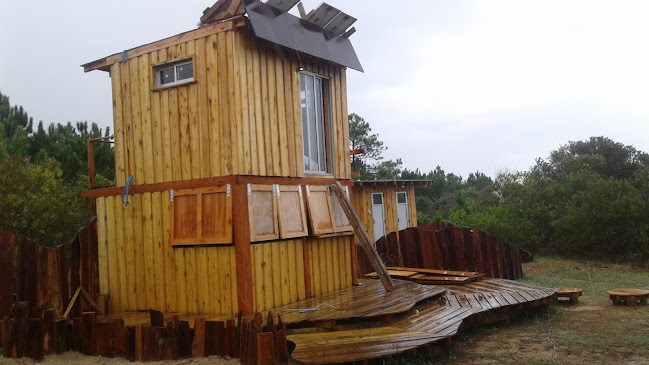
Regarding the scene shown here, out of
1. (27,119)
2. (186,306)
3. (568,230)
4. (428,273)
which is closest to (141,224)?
Answer: (186,306)

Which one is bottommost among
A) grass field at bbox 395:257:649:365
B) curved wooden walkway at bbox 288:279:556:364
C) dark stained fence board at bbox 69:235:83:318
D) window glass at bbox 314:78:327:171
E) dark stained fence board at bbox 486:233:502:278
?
grass field at bbox 395:257:649:365

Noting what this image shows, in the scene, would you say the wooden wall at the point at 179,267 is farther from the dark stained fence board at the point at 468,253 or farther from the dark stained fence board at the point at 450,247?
the dark stained fence board at the point at 468,253

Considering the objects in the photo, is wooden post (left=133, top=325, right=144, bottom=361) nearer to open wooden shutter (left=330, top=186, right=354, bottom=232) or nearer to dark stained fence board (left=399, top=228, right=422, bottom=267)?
open wooden shutter (left=330, top=186, right=354, bottom=232)

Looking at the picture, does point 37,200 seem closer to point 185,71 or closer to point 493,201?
point 185,71

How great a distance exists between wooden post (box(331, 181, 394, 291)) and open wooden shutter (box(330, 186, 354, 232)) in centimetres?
18

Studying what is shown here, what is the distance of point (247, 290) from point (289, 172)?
2.16 m

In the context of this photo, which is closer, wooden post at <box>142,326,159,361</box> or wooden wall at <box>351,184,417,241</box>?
wooden post at <box>142,326,159,361</box>

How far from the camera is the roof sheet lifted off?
807 centimetres

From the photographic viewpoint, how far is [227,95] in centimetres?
803

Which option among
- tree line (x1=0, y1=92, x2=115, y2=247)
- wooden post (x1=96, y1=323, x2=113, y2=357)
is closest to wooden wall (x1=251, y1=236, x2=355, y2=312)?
wooden post (x1=96, y1=323, x2=113, y2=357)

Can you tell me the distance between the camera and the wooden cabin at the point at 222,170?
7.96m

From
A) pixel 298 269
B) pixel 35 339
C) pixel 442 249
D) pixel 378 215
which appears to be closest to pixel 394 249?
pixel 442 249

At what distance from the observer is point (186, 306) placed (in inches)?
324

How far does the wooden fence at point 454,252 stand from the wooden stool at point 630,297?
3.57 metres
